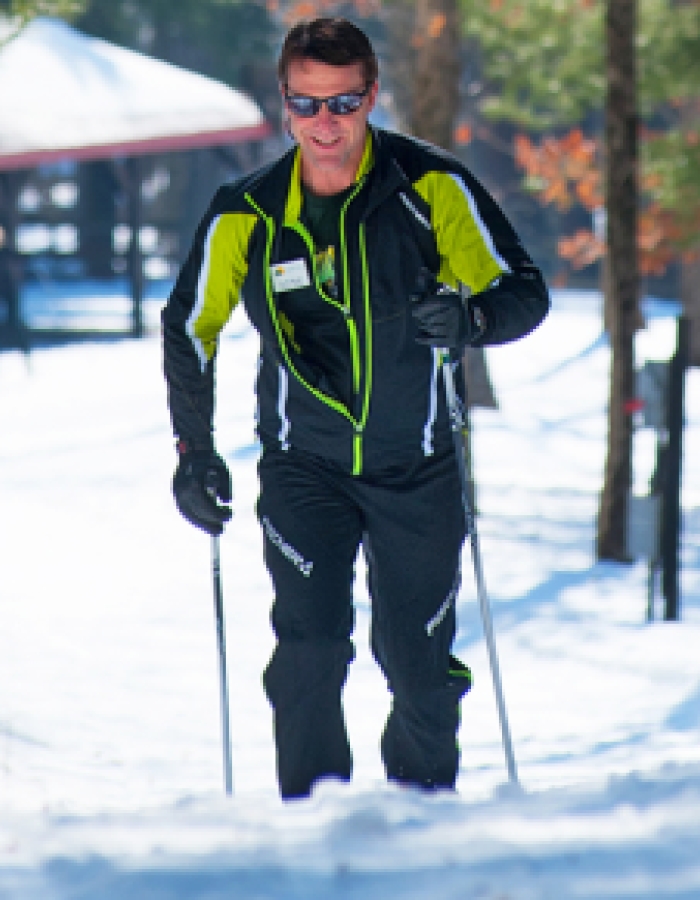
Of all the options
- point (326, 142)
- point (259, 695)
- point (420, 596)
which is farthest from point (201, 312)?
point (259, 695)

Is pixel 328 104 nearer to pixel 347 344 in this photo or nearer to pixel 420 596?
pixel 347 344

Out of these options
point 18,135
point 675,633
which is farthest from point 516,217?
point 675,633

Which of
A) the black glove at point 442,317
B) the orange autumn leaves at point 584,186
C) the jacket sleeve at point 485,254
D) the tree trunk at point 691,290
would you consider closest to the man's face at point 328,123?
the jacket sleeve at point 485,254

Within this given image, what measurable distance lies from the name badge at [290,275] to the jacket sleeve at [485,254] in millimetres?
368

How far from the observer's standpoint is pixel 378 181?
4.40 m

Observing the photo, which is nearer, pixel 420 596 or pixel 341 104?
pixel 341 104

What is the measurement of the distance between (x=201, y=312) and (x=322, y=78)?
28.0 inches

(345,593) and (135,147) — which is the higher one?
(345,593)

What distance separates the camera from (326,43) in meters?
4.38

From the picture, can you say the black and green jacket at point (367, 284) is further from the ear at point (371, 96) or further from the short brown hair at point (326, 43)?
the short brown hair at point (326, 43)

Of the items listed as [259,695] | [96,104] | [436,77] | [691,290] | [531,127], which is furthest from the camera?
[531,127]

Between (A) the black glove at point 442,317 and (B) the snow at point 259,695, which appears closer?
(B) the snow at point 259,695

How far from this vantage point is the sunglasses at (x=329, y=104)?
4355mm

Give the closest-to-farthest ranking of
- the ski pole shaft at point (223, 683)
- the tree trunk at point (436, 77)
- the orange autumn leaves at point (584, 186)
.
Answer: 1. the ski pole shaft at point (223, 683)
2. the tree trunk at point (436, 77)
3. the orange autumn leaves at point (584, 186)
